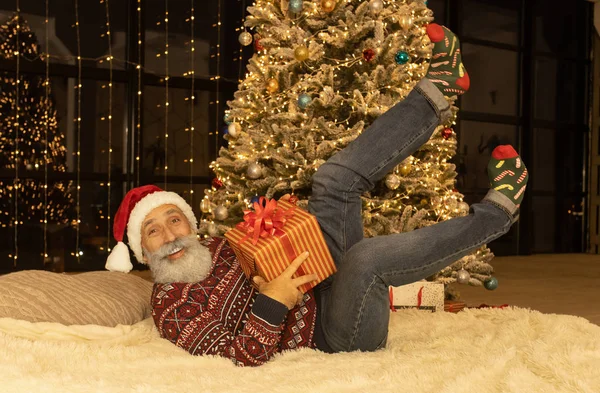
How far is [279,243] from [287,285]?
115mm

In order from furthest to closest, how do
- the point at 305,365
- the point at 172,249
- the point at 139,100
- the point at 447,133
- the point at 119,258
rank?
the point at 139,100
the point at 447,133
the point at 119,258
the point at 172,249
the point at 305,365

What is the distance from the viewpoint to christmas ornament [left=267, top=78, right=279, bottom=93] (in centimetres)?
346

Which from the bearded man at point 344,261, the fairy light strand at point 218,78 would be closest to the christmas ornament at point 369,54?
the bearded man at point 344,261

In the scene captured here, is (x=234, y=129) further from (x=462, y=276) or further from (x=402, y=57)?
(x=462, y=276)

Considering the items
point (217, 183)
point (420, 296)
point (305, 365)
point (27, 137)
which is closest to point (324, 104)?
point (217, 183)

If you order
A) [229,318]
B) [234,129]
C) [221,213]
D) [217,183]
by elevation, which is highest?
[234,129]

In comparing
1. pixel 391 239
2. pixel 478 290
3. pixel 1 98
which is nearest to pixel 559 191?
pixel 478 290

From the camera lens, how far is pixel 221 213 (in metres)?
3.50

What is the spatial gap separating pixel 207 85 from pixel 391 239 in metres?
4.33

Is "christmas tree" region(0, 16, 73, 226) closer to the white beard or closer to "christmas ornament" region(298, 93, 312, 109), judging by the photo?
"christmas ornament" region(298, 93, 312, 109)

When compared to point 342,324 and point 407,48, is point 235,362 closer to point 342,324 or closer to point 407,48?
point 342,324

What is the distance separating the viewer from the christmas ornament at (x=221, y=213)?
350 cm

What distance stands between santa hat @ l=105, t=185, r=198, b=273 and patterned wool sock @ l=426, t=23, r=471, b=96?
91cm

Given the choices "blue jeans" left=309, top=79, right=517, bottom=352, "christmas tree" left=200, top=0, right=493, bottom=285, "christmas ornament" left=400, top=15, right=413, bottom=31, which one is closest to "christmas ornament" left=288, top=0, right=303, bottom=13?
"christmas tree" left=200, top=0, right=493, bottom=285
